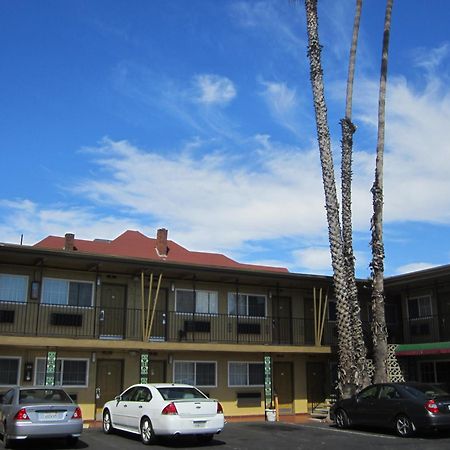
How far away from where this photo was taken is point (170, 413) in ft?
42.5

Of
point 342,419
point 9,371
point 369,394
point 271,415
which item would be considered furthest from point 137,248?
point 369,394

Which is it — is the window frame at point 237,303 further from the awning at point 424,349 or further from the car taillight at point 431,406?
the car taillight at point 431,406

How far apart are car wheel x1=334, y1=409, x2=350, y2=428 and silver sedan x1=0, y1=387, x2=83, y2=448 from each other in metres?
7.91

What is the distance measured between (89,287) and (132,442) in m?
8.87

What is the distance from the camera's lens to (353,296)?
2147cm

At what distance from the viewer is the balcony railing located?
66.5ft

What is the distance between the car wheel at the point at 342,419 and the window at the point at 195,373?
21.6 feet

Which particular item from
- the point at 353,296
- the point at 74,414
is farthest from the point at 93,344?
the point at 353,296

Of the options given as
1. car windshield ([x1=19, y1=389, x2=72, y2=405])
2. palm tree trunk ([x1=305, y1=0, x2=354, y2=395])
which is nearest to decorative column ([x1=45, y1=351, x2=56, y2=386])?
car windshield ([x1=19, y1=389, x2=72, y2=405])

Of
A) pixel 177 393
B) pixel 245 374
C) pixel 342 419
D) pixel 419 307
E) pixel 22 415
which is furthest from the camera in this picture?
pixel 419 307

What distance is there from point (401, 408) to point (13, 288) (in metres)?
13.0

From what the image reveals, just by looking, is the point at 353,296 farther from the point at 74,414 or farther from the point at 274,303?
the point at 74,414

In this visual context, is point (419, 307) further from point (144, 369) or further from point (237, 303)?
point (144, 369)

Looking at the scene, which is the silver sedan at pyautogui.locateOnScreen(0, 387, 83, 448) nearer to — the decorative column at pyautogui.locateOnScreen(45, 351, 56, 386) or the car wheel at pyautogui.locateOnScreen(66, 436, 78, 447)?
the car wheel at pyautogui.locateOnScreen(66, 436, 78, 447)
